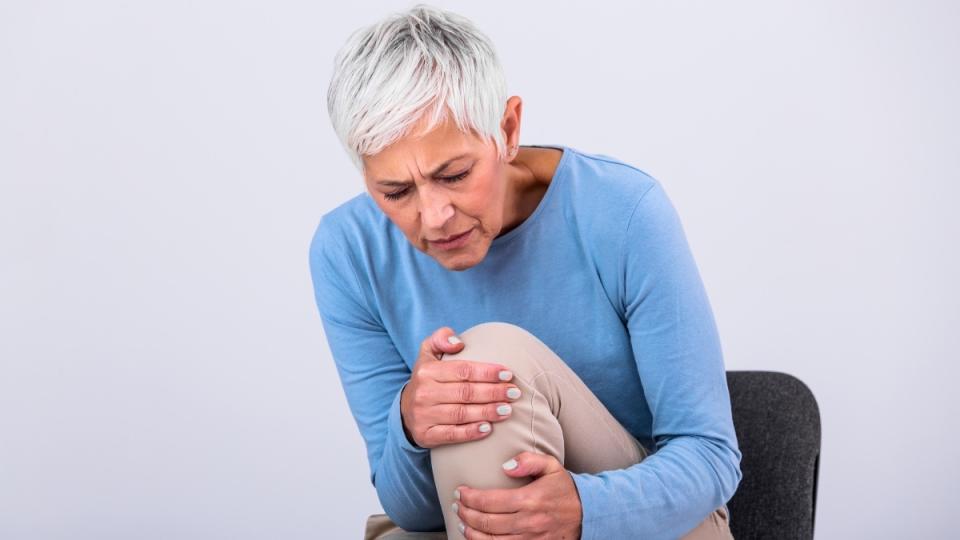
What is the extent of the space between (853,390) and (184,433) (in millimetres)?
1506

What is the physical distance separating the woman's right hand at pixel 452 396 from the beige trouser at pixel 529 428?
0.05 feet

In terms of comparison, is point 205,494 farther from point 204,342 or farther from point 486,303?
point 486,303

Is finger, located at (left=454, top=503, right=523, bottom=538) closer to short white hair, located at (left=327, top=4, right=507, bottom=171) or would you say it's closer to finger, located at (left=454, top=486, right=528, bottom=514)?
finger, located at (left=454, top=486, right=528, bottom=514)

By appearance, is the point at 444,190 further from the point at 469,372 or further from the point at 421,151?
the point at 469,372

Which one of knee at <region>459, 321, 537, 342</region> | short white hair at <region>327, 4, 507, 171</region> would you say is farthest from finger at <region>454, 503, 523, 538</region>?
short white hair at <region>327, 4, 507, 171</region>

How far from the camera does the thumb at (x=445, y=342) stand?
1725 millimetres

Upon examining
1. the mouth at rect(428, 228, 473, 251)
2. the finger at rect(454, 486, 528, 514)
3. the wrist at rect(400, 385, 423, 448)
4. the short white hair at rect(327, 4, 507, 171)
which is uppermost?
the short white hair at rect(327, 4, 507, 171)

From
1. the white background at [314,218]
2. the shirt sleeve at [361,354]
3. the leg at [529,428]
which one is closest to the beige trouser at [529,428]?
the leg at [529,428]

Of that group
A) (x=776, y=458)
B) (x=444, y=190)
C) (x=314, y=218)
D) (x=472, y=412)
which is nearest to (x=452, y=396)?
(x=472, y=412)

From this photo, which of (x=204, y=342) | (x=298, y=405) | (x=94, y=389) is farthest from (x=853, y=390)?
(x=94, y=389)

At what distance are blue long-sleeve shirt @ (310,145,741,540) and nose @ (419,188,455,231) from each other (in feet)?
0.65

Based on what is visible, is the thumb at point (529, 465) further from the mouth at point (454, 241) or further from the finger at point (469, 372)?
the mouth at point (454, 241)

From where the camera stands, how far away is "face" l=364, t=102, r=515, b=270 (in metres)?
1.70

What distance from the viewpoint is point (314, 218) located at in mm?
3117
